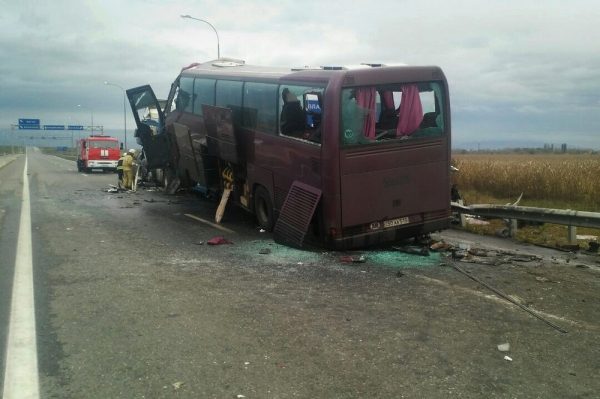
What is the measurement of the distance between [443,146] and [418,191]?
2.84ft

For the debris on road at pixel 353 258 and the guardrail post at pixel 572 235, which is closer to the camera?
the debris on road at pixel 353 258

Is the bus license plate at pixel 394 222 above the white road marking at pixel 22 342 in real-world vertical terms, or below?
above

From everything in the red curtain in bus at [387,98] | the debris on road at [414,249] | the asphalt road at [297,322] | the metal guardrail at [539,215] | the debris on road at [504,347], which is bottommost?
the debris on road at [504,347]

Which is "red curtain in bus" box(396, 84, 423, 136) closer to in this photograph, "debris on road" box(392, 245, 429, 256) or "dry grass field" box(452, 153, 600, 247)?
"debris on road" box(392, 245, 429, 256)

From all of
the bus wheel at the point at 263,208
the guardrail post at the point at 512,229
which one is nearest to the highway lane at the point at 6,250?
the bus wheel at the point at 263,208

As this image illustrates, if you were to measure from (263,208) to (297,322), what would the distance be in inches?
227

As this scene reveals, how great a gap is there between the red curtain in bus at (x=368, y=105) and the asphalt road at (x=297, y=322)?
1926 millimetres

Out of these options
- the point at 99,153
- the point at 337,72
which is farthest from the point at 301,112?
the point at 99,153

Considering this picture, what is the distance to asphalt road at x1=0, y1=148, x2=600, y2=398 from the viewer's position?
13.5ft

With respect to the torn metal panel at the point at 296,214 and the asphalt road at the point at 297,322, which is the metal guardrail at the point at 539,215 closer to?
the asphalt road at the point at 297,322

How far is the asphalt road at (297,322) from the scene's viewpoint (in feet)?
13.5

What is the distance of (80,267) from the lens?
302 inches

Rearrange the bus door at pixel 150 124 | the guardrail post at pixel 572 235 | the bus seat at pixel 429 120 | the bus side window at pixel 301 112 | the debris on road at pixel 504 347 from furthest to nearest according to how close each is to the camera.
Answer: the bus door at pixel 150 124 → the guardrail post at pixel 572 235 → the bus seat at pixel 429 120 → the bus side window at pixel 301 112 → the debris on road at pixel 504 347

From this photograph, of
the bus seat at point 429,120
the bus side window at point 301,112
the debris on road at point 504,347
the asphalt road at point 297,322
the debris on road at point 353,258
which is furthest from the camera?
the bus seat at point 429,120
